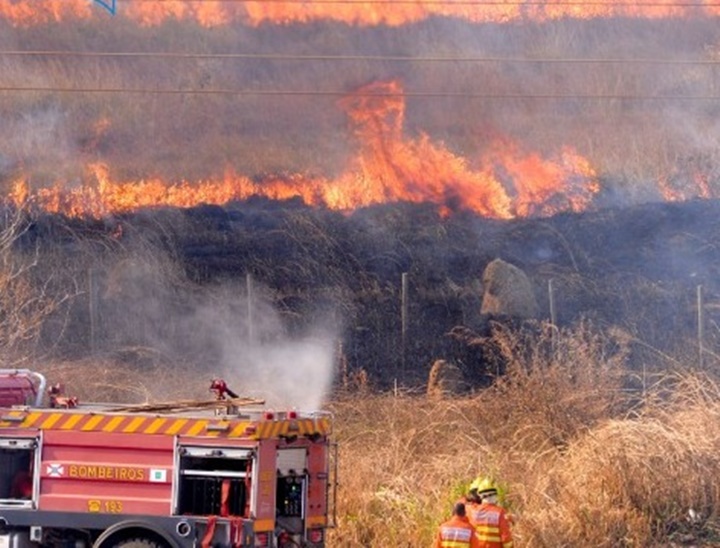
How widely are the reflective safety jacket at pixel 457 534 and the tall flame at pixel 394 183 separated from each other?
2039 centimetres

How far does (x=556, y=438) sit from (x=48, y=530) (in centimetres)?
679

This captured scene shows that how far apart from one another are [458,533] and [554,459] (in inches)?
177

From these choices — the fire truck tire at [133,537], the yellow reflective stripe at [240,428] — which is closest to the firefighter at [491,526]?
the yellow reflective stripe at [240,428]

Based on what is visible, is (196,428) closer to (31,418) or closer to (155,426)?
(155,426)

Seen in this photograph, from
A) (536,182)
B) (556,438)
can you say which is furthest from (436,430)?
(536,182)

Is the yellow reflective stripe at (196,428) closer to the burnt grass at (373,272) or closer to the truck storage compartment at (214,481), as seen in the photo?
the truck storage compartment at (214,481)

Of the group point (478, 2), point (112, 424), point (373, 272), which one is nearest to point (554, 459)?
point (112, 424)

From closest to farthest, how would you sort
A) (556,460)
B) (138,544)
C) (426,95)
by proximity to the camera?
(138,544), (556,460), (426,95)

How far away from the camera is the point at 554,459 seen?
16031 millimetres

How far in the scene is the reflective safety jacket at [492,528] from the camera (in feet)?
39.1

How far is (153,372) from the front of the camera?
Answer: 2473 cm

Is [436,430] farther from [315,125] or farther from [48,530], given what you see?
[315,125]

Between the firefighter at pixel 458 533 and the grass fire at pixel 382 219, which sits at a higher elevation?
the grass fire at pixel 382 219

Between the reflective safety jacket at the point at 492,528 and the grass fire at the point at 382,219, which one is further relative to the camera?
the grass fire at the point at 382,219
